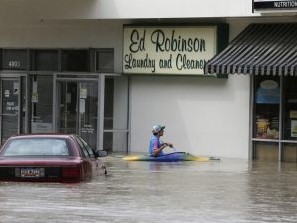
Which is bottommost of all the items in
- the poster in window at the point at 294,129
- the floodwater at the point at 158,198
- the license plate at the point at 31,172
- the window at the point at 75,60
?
the floodwater at the point at 158,198

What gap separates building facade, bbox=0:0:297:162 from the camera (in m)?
21.4

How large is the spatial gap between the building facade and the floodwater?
3.95 m

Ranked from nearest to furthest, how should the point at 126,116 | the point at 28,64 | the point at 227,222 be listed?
the point at 227,222
the point at 126,116
the point at 28,64

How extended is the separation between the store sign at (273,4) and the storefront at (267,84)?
1037 mm

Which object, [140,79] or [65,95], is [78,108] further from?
[140,79]

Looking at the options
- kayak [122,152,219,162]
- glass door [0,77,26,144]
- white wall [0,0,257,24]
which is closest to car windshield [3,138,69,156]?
kayak [122,152,219,162]

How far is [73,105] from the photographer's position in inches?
940

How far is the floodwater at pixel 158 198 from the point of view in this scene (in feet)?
33.8

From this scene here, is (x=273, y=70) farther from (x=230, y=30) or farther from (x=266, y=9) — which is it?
(x=230, y=30)

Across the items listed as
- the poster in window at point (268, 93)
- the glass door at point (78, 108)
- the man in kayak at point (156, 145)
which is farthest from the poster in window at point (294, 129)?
the glass door at point (78, 108)

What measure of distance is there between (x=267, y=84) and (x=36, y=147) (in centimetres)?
973

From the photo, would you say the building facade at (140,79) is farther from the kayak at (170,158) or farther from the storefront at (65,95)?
the kayak at (170,158)

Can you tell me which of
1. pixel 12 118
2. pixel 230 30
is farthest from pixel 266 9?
pixel 12 118

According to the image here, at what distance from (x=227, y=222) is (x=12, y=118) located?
16729 mm
